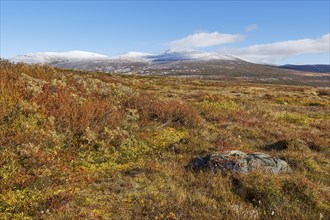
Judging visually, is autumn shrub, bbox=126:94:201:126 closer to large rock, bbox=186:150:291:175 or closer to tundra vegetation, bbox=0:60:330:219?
tundra vegetation, bbox=0:60:330:219

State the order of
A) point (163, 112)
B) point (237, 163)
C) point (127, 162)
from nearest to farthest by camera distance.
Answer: point (237, 163) → point (127, 162) → point (163, 112)

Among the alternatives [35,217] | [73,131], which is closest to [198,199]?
[35,217]

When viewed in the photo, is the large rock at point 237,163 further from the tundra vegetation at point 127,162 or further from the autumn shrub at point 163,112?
the autumn shrub at point 163,112

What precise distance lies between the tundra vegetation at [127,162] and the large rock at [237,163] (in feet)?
1.07

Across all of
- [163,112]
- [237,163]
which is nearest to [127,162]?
[237,163]

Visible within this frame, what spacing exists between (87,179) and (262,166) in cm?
429

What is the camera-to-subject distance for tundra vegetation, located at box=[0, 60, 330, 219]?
5582mm

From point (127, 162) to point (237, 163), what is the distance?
2953 mm

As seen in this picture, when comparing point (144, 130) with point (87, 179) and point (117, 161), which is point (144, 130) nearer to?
point (117, 161)

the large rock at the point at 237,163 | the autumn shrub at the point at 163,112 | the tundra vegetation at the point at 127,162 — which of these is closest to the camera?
the tundra vegetation at the point at 127,162

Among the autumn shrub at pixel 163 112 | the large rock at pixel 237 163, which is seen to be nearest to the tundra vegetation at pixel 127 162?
the autumn shrub at pixel 163 112

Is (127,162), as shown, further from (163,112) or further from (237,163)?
(163,112)

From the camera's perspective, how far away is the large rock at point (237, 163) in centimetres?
738

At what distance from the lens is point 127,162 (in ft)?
27.2
